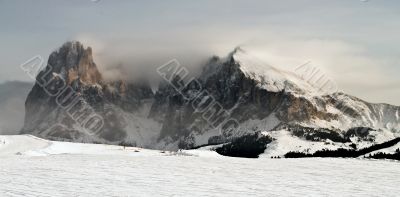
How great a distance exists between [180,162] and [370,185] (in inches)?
840

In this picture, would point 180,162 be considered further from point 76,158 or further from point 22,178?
point 22,178

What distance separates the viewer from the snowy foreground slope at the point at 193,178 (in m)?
31.3

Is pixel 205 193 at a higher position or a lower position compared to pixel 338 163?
lower

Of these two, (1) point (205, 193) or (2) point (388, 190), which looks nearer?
(1) point (205, 193)

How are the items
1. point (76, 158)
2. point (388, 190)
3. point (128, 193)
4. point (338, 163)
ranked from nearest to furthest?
point (128, 193), point (388, 190), point (338, 163), point (76, 158)

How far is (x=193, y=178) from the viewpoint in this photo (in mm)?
38375

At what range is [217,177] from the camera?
129ft

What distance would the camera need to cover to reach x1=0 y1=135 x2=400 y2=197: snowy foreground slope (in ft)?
103

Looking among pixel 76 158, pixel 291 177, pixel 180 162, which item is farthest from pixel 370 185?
pixel 76 158

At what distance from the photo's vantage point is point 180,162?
52.2 metres

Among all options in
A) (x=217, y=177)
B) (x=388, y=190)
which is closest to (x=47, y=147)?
(x=217, y=177)

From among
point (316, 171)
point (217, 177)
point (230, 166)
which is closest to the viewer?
point (217, 177)

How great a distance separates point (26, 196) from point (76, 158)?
27194 mm

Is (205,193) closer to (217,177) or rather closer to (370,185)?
(217,177)
